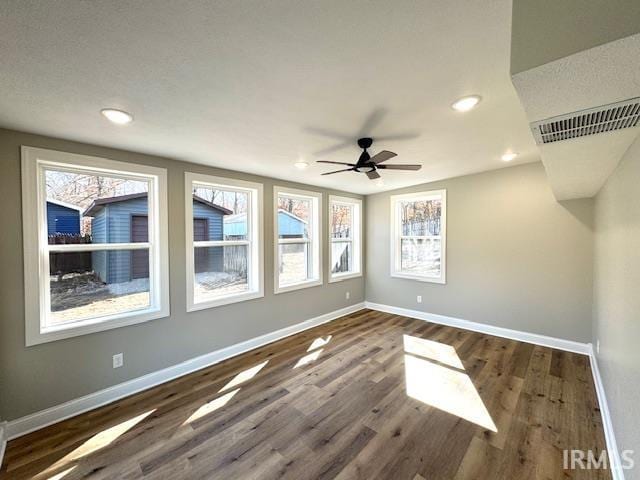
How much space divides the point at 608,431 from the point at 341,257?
3.99 meters

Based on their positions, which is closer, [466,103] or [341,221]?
[466,103]

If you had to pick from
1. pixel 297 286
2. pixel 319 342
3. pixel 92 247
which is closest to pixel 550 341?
pixel 319 342

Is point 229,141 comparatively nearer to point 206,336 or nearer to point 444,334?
point 206,336

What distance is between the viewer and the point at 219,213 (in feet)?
11.7

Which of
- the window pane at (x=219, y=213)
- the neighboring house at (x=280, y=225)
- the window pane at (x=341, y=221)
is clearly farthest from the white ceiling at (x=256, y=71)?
the window pane at (x=341, y=221)

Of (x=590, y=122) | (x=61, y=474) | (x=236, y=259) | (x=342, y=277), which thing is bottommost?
(x=61, y=474)

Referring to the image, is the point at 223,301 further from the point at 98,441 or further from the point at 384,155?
the point at 384,155

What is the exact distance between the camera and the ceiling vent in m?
1.18

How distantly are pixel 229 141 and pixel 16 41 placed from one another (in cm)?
144

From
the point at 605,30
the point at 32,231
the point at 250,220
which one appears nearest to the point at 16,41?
the point at 32,231

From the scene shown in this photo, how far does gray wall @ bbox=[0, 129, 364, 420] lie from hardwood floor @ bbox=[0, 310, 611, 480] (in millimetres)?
278

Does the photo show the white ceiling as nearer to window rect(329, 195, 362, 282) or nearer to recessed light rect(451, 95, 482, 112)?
recessed light rect(451, 95, 482, 112)

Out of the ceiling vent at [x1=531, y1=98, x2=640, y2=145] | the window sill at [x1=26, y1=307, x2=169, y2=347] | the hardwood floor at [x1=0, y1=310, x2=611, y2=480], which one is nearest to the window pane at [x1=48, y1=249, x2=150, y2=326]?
the window sill at [x1=26, y1=307, x2=169, y2=347]

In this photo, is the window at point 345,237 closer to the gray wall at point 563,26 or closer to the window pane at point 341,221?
the window pane at point 341,221
